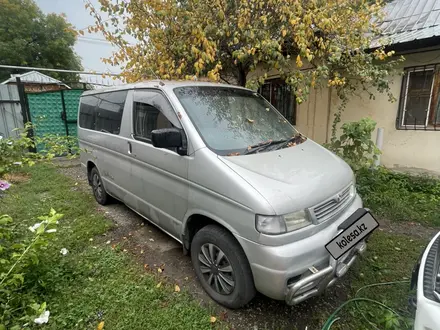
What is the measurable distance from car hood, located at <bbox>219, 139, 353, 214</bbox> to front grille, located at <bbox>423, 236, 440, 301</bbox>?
73cm

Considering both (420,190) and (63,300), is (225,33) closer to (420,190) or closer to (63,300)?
(63,300)

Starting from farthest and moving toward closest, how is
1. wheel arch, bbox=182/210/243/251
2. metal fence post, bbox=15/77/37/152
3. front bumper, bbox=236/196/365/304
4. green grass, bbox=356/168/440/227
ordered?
1. metal fence post, bbox=15/77/37/152
2. green grass, bbox=356/168/440/227
3. wheel arch, bbox=182/210/243/251
4. front bumper, bbox=236/196/365/304

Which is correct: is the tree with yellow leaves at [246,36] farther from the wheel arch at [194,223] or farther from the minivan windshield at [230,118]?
the wheel arch at [194,223]

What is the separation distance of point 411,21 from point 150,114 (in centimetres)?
611

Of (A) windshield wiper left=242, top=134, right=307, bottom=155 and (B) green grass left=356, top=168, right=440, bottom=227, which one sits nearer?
(A) windshield wiper left=242, top=134, right=307, bottom=155

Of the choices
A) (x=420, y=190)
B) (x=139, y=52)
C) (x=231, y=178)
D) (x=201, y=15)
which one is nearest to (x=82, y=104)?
(x=139, y=52)

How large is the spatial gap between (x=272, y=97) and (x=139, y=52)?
3.83 metres

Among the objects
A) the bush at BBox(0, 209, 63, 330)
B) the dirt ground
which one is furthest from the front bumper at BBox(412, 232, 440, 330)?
the bush at BBox(0, 209, 63, 330)

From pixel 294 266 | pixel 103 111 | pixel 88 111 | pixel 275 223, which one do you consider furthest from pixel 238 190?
pixel 88 111

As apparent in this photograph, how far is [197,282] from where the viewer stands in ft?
8.56

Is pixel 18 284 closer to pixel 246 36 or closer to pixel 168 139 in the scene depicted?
pixel 168 139

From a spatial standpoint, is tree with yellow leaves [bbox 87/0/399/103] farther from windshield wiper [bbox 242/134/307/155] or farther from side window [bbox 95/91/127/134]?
windshield wiper [bbox 242/134/307/155]

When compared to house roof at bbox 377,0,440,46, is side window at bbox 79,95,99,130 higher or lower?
lower

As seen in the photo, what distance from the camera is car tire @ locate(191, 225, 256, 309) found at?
6.66 ft
